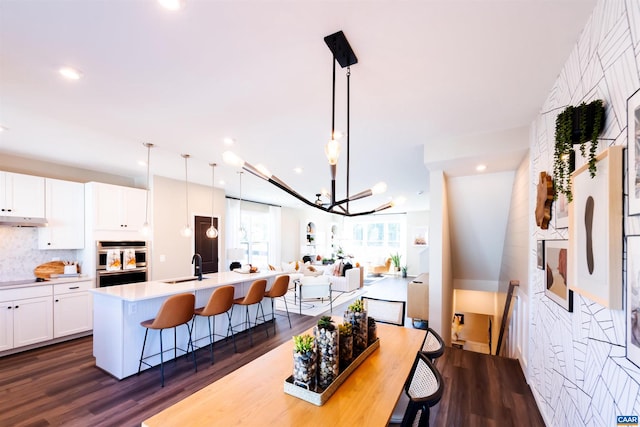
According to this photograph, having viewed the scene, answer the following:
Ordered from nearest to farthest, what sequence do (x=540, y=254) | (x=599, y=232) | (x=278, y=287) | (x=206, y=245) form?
(x=599, y=232) → (x=540, y=254) → (x=278, y=287) → (x=206, y=245)

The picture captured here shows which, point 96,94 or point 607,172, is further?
point 96,94

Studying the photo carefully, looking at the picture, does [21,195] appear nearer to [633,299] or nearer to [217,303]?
[217,303]

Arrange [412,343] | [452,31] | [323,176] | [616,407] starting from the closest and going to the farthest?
[616,407] → [452,31] → [412,343] → [323,176]

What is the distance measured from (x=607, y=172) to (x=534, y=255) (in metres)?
1.83

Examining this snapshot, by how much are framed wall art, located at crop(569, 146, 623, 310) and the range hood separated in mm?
6003

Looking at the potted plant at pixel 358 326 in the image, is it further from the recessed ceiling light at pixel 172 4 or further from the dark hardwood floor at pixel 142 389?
the recessed ceiling light at pixel 172 4

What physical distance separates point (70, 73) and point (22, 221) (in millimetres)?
3185

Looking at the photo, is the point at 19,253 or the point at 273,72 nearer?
the point at 273,72

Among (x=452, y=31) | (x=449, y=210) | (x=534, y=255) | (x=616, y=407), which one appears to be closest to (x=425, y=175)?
(x=449, y=210)

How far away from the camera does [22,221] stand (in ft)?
12.7

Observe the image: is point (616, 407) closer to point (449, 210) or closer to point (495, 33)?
point (495, 33)

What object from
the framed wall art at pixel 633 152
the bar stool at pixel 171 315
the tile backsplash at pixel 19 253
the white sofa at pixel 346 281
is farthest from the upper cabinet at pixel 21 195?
the framed wall art at pixel 633 152

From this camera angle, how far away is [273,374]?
1645 millimetres

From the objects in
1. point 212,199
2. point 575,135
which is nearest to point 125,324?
point 212,199
